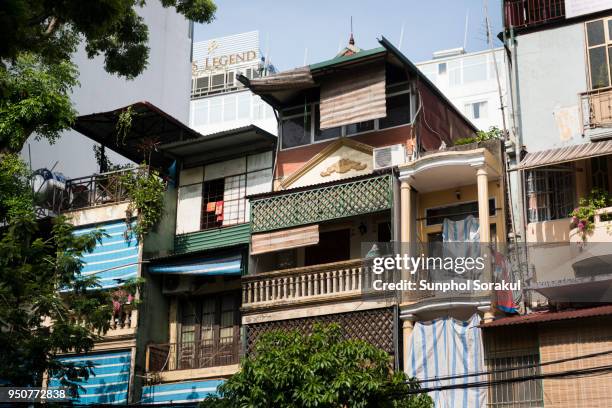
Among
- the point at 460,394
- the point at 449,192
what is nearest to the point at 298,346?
the point at 460,394

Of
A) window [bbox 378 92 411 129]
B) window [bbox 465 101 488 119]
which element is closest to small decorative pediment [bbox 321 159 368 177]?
window [bbox 378 92 411 129]

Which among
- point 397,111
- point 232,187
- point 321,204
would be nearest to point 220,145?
point 232,187

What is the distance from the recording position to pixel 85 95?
31797 mm

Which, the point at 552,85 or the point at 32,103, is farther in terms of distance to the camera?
the point at 552,85

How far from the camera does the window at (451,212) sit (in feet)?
73.8

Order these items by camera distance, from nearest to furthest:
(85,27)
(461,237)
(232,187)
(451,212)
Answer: (85,27) → (461,237) → (451,212) → (232,187)

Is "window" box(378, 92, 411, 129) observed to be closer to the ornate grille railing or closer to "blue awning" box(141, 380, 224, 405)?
the ornate grille railing

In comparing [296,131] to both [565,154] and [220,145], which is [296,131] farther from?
[565,154]

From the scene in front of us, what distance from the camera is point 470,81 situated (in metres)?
50.2

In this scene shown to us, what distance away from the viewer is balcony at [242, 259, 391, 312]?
21.7m

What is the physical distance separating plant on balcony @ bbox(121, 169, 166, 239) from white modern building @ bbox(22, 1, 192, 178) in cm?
427

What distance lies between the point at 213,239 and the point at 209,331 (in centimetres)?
238

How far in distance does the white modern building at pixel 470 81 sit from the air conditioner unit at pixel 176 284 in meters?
25.4

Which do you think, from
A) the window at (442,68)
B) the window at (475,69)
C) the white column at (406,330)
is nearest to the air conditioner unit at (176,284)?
the white column at (406,330)
